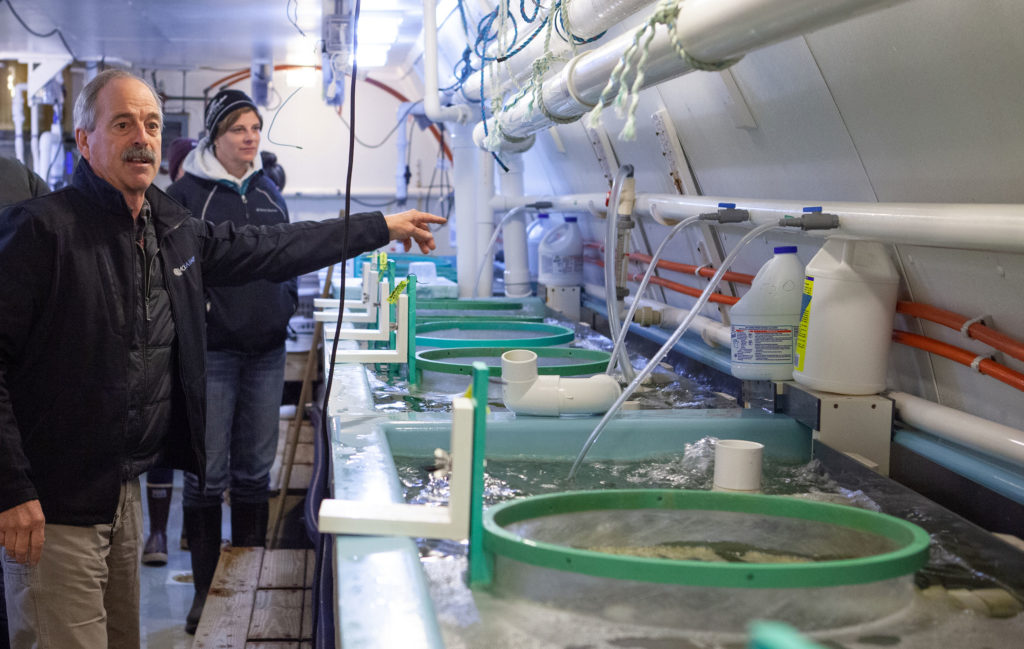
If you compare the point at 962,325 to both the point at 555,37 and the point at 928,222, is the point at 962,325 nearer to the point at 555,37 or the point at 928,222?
the point at 928,222

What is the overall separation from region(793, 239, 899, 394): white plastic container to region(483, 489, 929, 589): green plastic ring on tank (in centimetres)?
57

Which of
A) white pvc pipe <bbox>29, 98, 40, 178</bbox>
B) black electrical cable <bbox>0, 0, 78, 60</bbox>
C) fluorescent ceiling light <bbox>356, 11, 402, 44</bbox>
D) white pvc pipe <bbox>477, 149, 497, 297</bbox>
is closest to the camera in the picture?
white pvc pipe <bbox>477, 149, 497, 297</bbox>

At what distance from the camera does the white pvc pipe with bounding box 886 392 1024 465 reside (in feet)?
5.06

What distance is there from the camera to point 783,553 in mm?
1338

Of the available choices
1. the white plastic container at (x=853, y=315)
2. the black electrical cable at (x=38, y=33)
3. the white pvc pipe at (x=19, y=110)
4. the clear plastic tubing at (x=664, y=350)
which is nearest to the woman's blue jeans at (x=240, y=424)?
the clear plastic tubing at (x=664, y=350)

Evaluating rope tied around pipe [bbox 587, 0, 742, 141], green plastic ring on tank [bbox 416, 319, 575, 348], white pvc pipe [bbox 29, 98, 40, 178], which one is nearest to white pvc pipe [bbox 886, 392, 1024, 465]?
rope tied around pipe [bbox 587, 0, 742, 141]

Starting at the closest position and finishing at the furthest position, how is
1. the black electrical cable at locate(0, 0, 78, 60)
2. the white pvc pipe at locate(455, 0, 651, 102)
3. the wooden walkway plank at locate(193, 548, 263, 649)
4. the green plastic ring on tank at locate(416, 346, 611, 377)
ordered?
the white pvc pipe at locate(455, 0, 651, 102)
the green plastic ring on tank at locate(416, 346, 611, 377)
the wooden walkway plank at locate(193, 548, 263, 649)
the black electrical cable at locate(0, 0, 78, 60)

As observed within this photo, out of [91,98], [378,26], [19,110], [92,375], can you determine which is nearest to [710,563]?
[92,375]

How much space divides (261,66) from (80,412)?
679cm

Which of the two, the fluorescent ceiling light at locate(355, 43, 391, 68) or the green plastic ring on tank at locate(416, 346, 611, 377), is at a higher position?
the fluorescent ceiling light at locate(355, 43, 391, 68)

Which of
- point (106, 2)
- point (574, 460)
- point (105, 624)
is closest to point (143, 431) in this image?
point (105, 624)

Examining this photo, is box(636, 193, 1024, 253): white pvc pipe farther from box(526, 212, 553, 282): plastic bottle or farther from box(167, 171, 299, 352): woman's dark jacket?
box(526, 212, 553, 282): plastic bottle

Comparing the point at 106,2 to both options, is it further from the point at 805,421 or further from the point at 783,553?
the point at 783,553

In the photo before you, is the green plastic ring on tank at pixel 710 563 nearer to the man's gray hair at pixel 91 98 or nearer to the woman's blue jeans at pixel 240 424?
the man's gray hair at pixel 91 98
